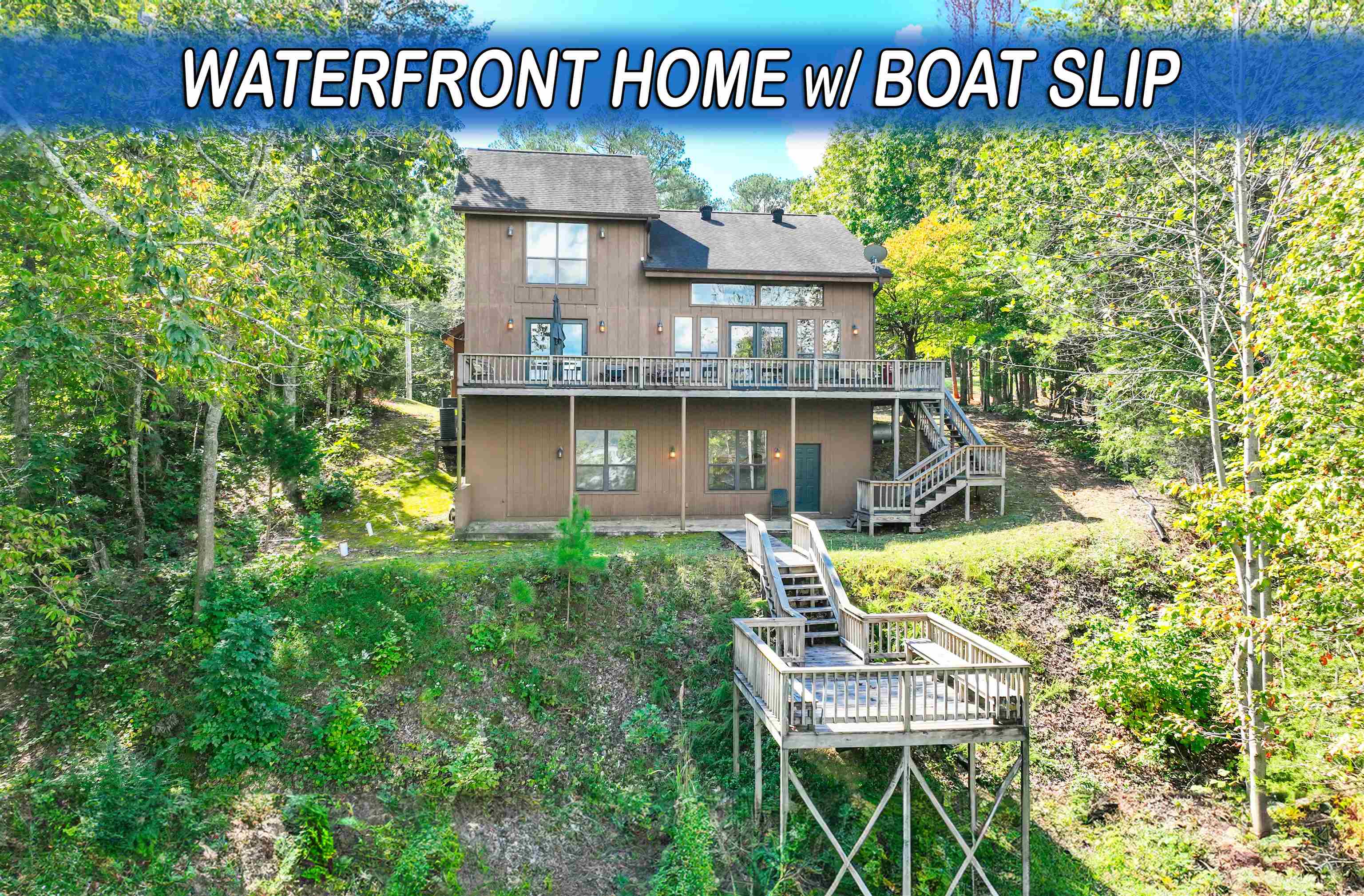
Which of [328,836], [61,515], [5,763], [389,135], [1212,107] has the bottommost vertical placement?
[328,836]

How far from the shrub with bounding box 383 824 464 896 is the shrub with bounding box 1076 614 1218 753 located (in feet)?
30.4

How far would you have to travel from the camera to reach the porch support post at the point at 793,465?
49.9ft

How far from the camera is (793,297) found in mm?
17625

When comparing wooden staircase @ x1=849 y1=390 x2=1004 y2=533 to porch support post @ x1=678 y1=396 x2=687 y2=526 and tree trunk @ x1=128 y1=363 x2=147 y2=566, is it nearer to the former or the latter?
porch support post @ x1=678 y1=396 x2=687 y2=526

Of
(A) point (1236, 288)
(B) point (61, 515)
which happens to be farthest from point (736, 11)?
(B) point (61, 515)

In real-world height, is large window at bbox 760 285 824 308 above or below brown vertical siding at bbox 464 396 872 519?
above

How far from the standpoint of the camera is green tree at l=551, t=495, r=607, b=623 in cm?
1145

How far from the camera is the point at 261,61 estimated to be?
9.16m

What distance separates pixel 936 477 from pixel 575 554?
8753mm

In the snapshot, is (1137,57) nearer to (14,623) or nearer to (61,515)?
(61,515)

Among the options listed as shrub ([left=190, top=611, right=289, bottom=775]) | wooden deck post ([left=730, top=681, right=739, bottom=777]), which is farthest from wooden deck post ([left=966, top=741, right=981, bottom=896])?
shrub ([left=190, top=611, right=289, bottom=775])

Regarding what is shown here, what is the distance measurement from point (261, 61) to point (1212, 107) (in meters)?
12.5

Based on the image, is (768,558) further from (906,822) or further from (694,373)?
(694,373)

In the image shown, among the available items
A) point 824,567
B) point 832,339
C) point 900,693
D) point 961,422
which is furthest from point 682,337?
point 900,693
